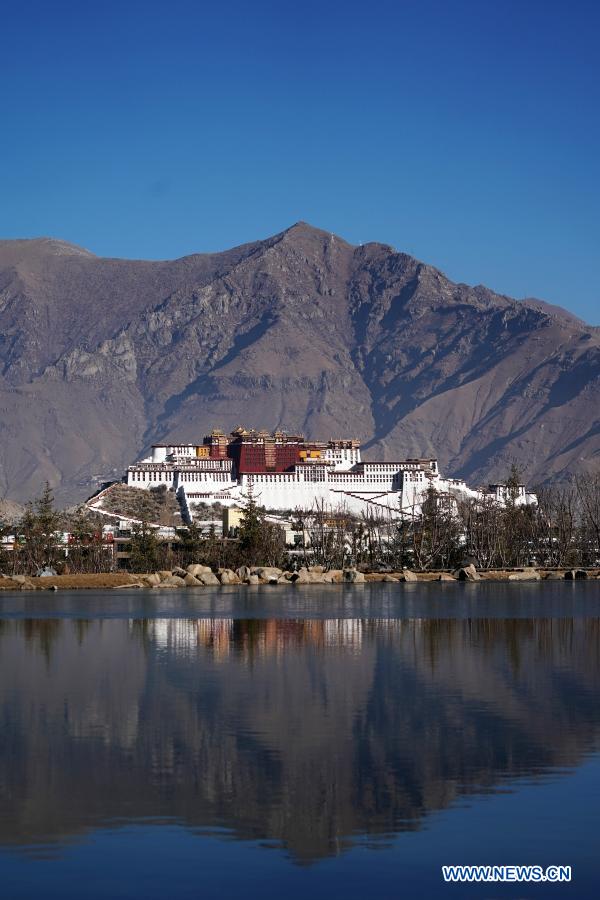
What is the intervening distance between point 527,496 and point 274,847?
17742 centimetres

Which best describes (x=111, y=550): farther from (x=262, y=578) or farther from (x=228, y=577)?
(x=262, y=578)

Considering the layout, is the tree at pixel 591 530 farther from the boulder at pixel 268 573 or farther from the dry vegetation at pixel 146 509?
the dry vegetation at pixel 146 509

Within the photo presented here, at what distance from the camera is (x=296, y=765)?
2567 centimetres

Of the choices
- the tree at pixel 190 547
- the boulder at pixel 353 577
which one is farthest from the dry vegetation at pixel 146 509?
the boulder at pixel 353 577

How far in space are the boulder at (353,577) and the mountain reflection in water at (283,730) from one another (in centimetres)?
5754

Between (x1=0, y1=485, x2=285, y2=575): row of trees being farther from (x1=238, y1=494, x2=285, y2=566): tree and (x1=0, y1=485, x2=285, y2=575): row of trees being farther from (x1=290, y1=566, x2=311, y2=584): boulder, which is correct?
(x1=290, y1=566, x2=311, y2=584): boulder

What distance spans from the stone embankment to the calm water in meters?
54.4

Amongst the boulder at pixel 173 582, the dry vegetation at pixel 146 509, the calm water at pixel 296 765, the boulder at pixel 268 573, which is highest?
the dry vegetation at pixel 146 509

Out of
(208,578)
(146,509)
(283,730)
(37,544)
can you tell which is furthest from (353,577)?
(146,509)

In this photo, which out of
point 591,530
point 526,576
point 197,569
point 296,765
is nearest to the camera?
point 296,765

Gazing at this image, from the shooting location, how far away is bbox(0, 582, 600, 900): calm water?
19453mm

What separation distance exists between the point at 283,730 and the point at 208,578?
258ft

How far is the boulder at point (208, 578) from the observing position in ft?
350

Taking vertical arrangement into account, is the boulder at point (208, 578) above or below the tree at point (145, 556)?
below
